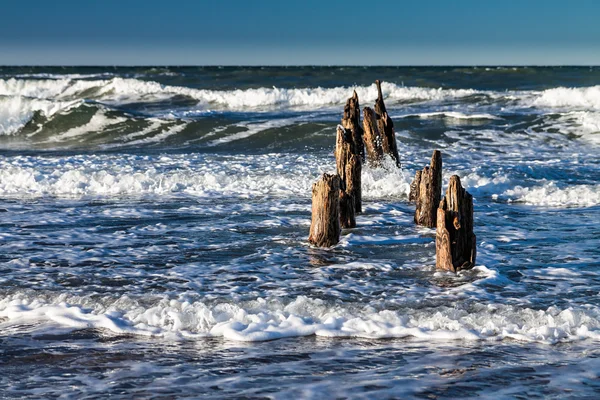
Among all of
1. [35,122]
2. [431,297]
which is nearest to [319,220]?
[431,297]

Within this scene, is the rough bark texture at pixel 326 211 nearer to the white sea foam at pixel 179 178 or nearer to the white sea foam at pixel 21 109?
the white sea foam at pixel 179 178

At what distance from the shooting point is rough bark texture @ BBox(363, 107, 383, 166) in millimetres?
14188

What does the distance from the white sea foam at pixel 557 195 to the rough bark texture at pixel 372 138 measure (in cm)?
225

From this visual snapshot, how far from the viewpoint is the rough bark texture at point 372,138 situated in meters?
14.2

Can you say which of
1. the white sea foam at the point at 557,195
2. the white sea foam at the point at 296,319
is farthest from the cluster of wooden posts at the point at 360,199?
the white sea foam at the point at 557,195

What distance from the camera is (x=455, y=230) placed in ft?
25.6

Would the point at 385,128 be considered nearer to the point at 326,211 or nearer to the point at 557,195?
the point at 557,195

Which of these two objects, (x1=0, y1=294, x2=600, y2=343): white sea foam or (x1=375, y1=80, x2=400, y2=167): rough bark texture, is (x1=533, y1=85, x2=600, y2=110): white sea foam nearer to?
(x1=375, y1=80, x2=400, y2=167): rough bark texture

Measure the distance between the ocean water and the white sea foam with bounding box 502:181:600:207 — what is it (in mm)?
46

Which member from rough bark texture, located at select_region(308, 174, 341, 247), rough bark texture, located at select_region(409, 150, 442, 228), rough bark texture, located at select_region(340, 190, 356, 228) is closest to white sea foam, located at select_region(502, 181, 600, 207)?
rough bark texture, located at select_region(409, 150, 442, 228)

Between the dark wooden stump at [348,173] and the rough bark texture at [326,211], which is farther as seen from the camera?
the dark wooden stump at [348,173]

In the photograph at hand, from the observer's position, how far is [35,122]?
29.7 m

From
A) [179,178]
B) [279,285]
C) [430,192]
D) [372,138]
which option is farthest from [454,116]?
[279,285]

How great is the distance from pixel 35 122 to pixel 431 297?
82.4 ft
